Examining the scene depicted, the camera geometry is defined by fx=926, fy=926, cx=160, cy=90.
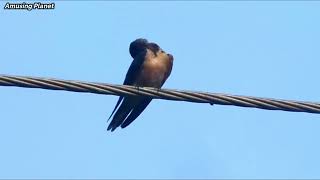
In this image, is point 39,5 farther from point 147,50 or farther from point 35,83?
point 35,83

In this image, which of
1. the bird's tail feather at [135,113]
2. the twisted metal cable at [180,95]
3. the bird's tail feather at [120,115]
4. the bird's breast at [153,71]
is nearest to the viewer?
the twisted metal cable at [180,95]

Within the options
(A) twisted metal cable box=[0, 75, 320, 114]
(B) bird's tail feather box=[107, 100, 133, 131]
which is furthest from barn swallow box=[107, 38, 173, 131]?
(A) twisted metal cable box=[0, 75, 320, 114]

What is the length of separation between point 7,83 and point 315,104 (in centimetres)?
157

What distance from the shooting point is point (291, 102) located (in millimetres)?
4754

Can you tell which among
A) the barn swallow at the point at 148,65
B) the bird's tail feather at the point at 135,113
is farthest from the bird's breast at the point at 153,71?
the bird's tail feather at the point at 135,113

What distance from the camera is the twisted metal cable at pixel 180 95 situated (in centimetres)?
463

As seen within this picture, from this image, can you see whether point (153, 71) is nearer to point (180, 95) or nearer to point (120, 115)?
point (120, 115)

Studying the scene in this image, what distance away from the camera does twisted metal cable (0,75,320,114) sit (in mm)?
4633

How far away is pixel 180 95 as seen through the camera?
4.85 m

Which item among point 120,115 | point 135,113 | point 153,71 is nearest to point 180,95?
point 120,115

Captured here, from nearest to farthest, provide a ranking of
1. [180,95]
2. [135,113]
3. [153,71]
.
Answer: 1. [180,95]
2. [135,113]
3. [153,71]

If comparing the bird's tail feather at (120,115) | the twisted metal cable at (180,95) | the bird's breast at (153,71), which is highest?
the bird's breast at (153,71)

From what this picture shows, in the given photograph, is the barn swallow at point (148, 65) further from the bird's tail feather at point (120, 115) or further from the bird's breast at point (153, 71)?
the bird's tail feather at point (120, 115)

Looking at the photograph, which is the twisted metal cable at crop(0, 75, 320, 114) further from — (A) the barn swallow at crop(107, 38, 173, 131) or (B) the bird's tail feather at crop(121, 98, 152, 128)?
(A) the barn swallow at crop(107, 38, 173, 131)
